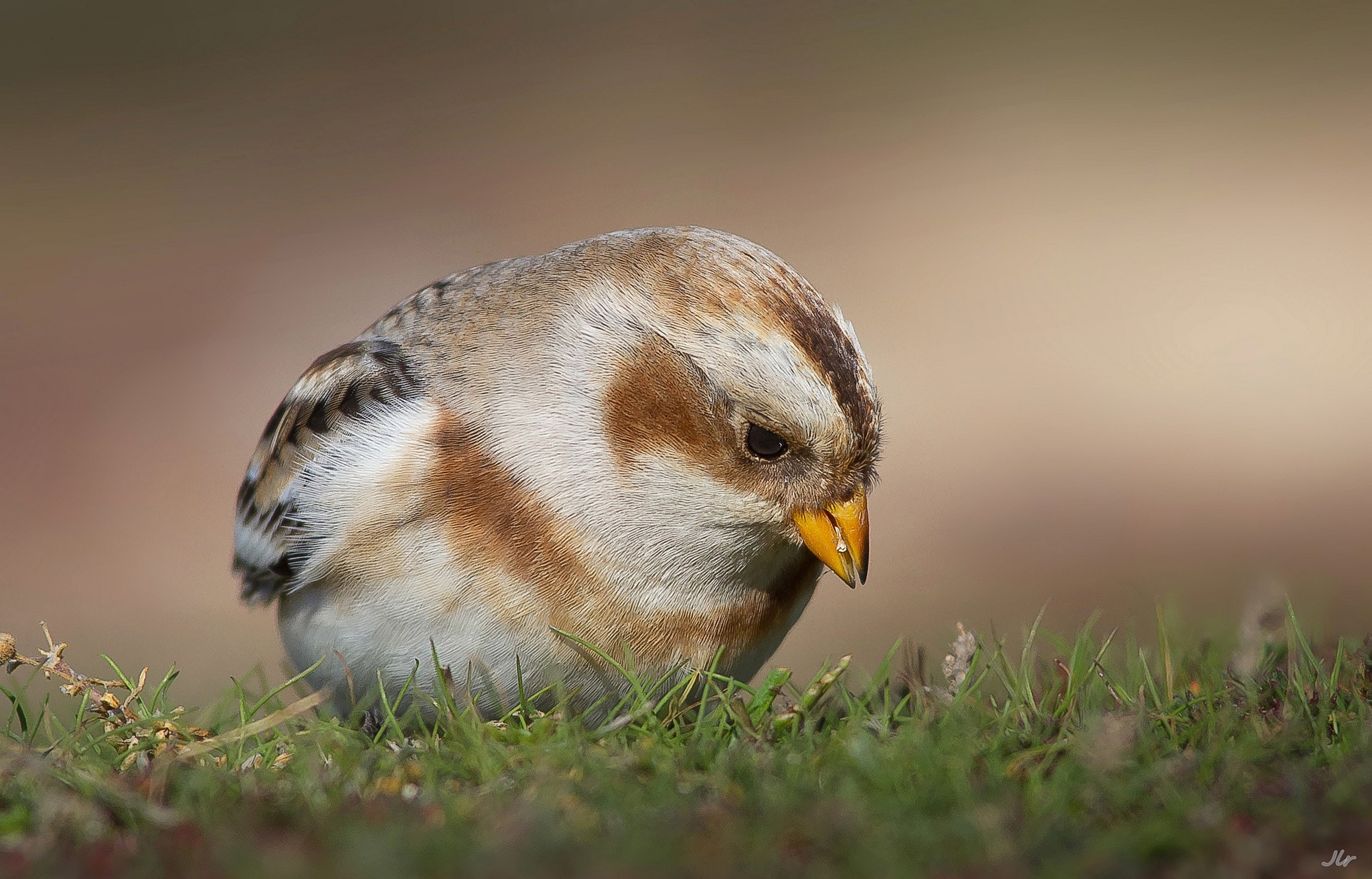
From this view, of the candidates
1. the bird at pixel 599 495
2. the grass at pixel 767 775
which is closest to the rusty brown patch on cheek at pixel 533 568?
the bird at pixel 599 495

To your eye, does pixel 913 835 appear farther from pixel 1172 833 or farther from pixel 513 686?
pixel 513 686

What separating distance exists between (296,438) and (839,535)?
221 centimetres

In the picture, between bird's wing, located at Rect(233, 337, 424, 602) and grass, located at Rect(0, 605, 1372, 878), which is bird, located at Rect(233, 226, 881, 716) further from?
grass, located at Rect(0, 605, 1372, 878)

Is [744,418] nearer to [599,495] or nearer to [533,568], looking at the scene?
[599,495]

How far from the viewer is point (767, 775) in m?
3.62

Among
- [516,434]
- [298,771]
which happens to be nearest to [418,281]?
[516,434]

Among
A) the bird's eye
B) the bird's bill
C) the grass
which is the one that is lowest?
the grass

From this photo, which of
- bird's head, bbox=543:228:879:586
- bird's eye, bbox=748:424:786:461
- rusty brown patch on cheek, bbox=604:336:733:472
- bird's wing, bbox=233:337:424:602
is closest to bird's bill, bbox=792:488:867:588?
bird's head, bbox=543:228:879:586

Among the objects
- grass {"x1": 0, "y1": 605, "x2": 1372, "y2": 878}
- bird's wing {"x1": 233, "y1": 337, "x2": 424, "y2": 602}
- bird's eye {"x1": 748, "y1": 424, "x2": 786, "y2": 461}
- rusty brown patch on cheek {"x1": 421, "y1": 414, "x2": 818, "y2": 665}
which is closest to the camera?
grass {"x1": 0, "y1": 605, "x2": 1372, "y2": 878}

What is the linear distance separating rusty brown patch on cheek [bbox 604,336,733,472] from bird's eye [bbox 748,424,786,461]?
0.08 m

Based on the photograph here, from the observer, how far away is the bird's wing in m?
5.07

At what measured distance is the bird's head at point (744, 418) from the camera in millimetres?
4605

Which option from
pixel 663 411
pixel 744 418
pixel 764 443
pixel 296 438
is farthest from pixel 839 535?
pixel 296 438

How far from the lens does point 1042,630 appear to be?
506 centimetres
